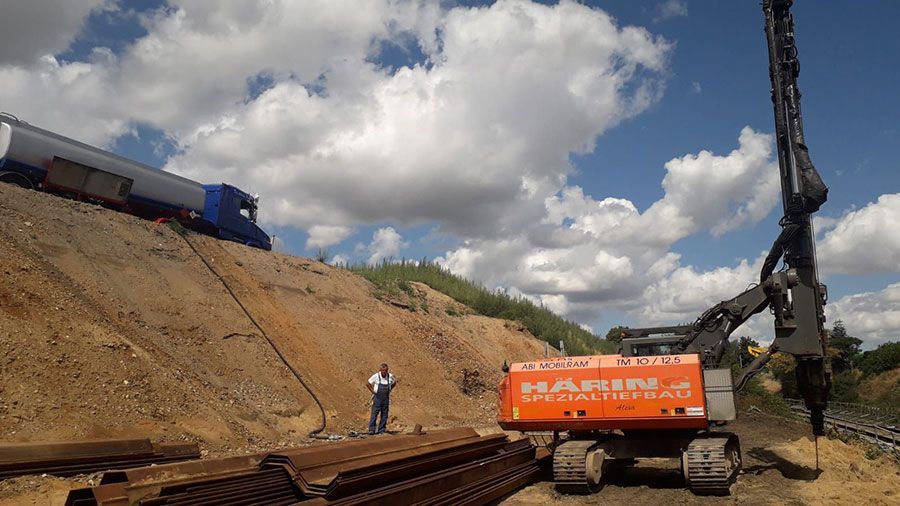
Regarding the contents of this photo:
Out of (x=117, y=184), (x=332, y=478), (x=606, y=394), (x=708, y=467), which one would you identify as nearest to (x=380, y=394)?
(x=606, y=394)

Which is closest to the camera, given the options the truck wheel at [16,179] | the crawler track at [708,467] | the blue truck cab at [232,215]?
the crawler track at [708,467]

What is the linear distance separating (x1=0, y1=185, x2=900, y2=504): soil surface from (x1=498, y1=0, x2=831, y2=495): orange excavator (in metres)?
0.71

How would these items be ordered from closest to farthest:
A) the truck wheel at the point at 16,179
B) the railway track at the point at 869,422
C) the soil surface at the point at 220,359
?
1. the soil surface at the point at 220,359
2. the truck wheel at the point at 16,179
3. the railway track at the point at 869,422

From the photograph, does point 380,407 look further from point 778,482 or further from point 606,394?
point 778,482

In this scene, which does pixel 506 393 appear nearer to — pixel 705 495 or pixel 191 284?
pixel 705 495

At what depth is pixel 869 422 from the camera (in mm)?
28812

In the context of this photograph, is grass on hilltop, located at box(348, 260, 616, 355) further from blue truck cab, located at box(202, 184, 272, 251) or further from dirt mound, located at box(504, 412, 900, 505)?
dirt mound, located at box(504, 412, 900, 505)

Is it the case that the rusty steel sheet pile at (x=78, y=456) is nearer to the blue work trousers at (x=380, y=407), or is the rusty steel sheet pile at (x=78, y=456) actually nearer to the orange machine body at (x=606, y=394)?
the orange machine body at (x=606, y=394)

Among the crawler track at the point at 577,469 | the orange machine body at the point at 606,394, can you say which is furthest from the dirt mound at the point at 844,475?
the crawler track at the point at 577,469

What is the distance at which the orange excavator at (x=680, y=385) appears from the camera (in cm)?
1095

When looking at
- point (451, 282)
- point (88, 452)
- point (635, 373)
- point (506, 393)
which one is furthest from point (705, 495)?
point (451, 282)

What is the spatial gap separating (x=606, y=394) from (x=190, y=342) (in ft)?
36.8

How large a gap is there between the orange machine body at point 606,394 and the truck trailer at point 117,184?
54.5ft

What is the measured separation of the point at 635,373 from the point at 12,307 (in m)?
12.2
